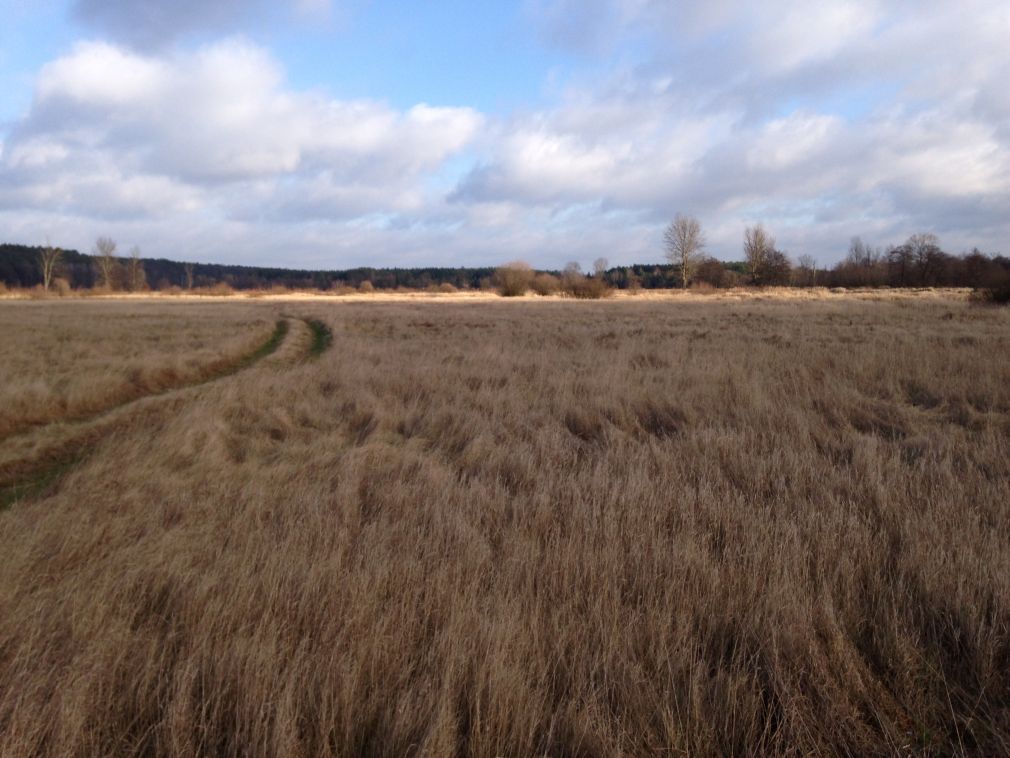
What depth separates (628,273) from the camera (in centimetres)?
11525

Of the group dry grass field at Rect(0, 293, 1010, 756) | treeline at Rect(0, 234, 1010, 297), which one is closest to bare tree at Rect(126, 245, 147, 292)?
treeline at Rect(0, 234, 1010, 297)

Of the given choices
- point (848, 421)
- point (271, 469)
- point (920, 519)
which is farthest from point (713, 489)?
point (271, 469)

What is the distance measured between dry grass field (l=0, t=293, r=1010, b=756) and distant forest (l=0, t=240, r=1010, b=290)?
35.5 meters

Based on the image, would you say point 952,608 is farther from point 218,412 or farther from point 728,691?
point 218,412

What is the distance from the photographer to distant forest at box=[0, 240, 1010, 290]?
69812 millimetres

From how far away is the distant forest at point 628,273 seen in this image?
69812mm

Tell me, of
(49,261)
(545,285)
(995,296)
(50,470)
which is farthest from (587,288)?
(49,261)

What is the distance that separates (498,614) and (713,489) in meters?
2.62

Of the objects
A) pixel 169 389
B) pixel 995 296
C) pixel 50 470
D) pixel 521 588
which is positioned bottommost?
pixel 50 470

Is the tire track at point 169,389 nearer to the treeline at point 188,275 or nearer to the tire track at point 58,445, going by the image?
the tire track at point 58,445

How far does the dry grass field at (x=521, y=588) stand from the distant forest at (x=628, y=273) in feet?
117

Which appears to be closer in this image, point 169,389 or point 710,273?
point 169,389

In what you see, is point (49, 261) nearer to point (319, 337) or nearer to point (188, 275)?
point (188, 275)

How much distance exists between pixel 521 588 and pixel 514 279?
76931mm
